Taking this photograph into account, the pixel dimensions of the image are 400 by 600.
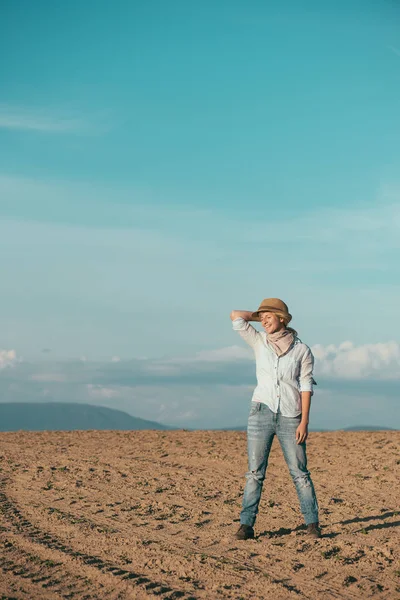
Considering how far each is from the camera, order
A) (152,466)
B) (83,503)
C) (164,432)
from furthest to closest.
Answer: (164,432) < (152,466) < (83,503)

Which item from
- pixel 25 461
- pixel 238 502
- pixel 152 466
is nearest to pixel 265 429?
pixel 238 502

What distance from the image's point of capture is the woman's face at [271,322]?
7934mm

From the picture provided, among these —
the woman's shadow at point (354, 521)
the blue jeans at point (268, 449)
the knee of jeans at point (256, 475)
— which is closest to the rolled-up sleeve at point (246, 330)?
the blue jeans at point (268, 449)

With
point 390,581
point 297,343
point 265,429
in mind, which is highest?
point 297,343

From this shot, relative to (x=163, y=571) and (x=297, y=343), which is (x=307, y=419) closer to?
(x=297, y=343)

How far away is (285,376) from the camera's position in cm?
794

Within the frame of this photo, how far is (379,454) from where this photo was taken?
1738cm

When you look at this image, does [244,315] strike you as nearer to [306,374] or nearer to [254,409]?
[306,374]

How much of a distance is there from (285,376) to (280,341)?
39cm

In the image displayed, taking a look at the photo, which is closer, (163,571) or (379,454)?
(163,571)

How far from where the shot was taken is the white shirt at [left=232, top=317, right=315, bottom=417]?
793 centimetres

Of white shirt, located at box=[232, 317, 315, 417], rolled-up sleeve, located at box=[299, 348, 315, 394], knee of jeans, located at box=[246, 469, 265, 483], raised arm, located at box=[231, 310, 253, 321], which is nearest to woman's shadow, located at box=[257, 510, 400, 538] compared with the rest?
knee of jeans, located at box=[246, 469, 265, 483]

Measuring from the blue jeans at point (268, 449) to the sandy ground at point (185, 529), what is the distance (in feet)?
1.87

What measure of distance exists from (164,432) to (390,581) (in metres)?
16.7
